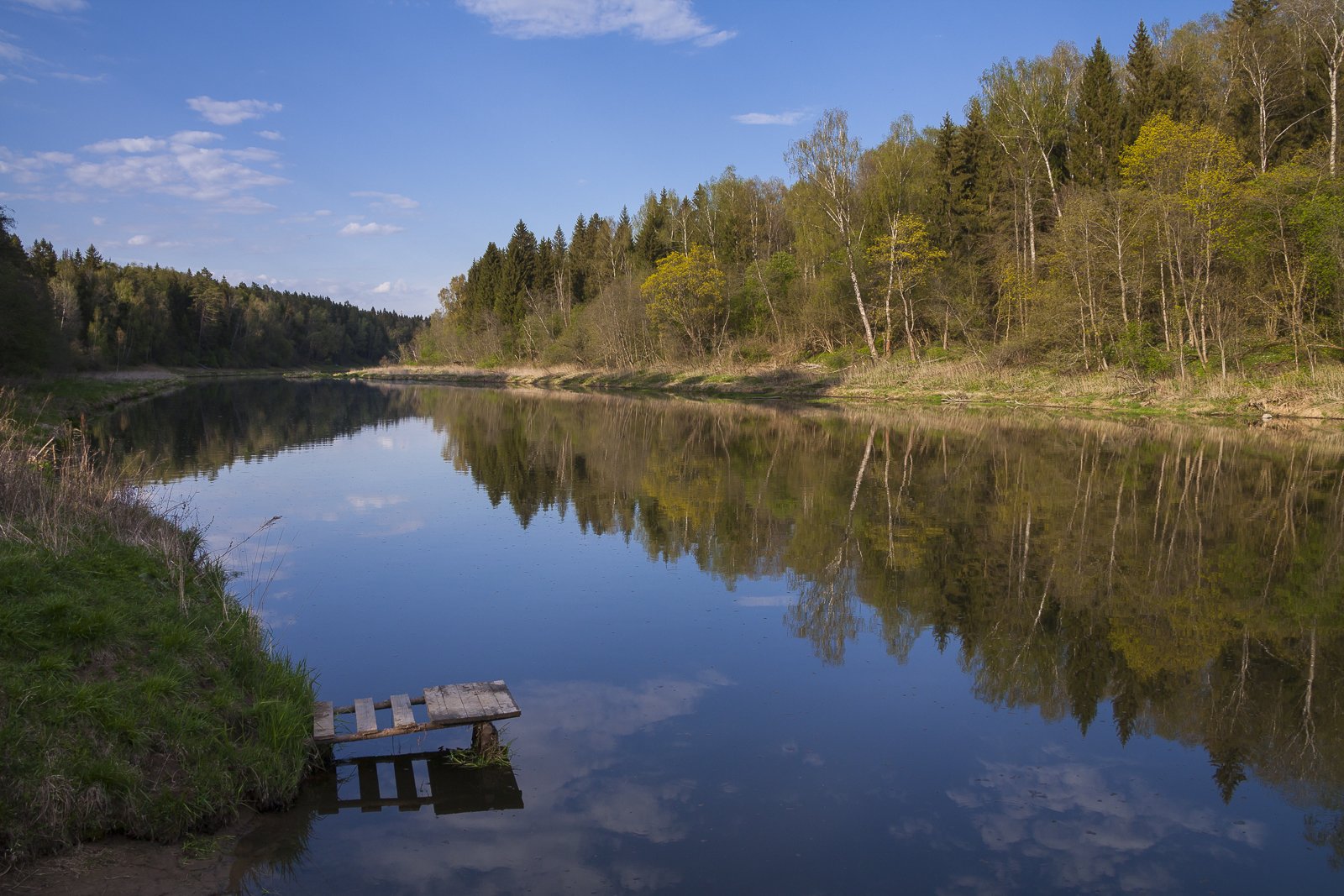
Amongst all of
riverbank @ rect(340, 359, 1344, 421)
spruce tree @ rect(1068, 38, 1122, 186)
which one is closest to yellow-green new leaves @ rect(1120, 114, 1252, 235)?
riverbank @ rect(340, 359, 1344, 421)

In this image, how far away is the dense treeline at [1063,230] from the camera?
28.6 metres

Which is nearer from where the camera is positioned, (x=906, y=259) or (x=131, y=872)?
(x=131, y=872)

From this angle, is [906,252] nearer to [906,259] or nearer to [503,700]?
[906,259]

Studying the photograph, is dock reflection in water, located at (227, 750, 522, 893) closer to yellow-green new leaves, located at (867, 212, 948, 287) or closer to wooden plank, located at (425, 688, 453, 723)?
wooden plank, located at (425, 688, 453, 723)

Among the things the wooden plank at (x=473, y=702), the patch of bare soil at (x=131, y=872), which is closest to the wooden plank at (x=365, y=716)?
the wooden plank at (x=473, y=702)

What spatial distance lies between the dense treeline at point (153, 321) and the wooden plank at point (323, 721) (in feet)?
94.8

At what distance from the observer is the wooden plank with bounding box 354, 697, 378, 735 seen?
5730 mm

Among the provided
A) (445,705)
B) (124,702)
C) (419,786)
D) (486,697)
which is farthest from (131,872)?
(486,697)

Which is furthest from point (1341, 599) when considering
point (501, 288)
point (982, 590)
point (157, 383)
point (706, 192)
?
point (501, 288)

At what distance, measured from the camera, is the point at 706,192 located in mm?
64438

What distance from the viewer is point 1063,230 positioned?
31469 mm

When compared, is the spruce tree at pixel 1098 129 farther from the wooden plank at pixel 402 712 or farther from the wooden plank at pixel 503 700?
the wooden plank at pixel 402 712

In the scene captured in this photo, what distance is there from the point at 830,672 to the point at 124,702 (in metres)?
5.31

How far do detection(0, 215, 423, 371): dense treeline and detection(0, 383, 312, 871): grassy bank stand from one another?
27.0 m
